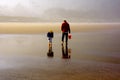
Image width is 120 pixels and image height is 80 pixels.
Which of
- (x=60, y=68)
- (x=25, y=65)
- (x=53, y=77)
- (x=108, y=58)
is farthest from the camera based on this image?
(x=108, y=58)

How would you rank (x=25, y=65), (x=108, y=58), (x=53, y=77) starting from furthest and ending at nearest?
(x=108, y=58), (x=25, y=65), (x=53, y=77)

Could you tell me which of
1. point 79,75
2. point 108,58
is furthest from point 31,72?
point 108,58

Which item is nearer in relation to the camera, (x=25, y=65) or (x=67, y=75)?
(x=67, y=75)

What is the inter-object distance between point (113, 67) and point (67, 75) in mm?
2557

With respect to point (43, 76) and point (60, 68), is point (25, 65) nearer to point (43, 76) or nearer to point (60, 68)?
point (60, 68)

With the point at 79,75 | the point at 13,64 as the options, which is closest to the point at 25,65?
the point at 13,64

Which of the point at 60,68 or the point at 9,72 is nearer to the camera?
the point at 9,72

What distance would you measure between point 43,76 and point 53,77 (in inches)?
16.0

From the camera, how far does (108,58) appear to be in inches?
593

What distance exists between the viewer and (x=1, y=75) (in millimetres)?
10570

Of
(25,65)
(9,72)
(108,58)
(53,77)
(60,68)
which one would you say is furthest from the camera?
(108,58)

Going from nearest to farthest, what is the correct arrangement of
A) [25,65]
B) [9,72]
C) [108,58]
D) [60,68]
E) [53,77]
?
[53,77] → [9,72] → [60,68] → [25,65] → [108,58]

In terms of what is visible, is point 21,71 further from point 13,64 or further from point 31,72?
point 13,64

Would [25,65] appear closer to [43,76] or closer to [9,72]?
[9,72]
